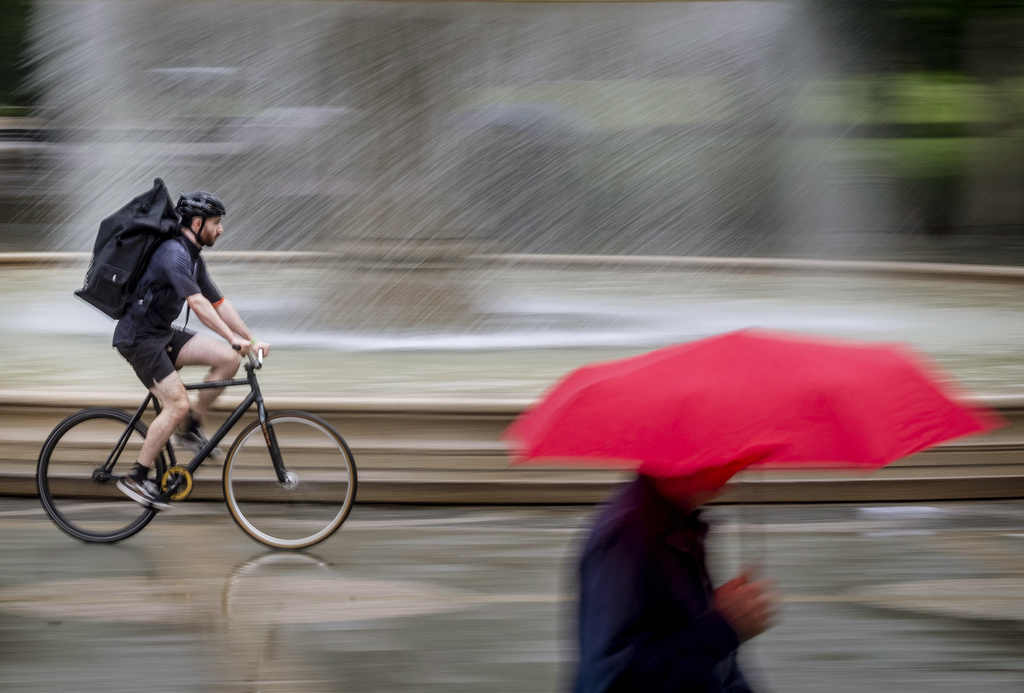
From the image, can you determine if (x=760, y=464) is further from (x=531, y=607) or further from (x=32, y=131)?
(x=32, y=131)

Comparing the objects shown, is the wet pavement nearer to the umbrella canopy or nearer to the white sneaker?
the white sneaker

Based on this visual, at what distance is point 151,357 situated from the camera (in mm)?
6160

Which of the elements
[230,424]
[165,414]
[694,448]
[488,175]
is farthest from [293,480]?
[488,175]

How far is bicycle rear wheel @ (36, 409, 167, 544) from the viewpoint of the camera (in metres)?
6.45

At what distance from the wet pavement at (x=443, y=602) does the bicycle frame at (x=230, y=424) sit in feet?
1.34

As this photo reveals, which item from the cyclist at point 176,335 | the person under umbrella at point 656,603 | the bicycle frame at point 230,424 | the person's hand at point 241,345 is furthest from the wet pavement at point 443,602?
the person under umbrella at point 656,603

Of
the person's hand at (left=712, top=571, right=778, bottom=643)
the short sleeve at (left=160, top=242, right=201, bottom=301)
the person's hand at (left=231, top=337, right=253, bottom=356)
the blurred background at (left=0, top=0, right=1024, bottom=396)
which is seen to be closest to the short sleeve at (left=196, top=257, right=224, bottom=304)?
the short sleeve at (left=160, top=242, right=201, bottom=301)

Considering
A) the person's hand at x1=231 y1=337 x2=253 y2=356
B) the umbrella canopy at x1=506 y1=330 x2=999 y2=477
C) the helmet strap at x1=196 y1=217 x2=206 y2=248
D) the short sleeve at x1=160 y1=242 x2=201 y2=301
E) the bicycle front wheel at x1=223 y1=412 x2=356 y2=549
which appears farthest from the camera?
the bicycle front wheel at x1=223 y1=412 x2=356 y2=549

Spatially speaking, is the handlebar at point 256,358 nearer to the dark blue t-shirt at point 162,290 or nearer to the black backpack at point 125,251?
the dark blue t-shirt at point 162,290

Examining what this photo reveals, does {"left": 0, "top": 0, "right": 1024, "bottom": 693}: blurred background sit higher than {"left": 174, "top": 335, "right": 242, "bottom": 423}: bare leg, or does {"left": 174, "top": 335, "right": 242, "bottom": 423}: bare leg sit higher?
{"left": 174, "top": 335, "right": 242, "bottom": 423}: bare leg

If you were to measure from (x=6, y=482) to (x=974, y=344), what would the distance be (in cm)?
753

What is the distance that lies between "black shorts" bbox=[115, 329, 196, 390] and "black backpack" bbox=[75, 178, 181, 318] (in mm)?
173

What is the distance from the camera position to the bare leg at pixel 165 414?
20.4 ft

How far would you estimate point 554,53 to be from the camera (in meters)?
11.2
